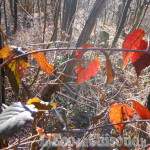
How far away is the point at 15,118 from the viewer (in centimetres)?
33

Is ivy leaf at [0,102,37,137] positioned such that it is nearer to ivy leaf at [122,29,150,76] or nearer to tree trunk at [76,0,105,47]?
ivy leaf at [122,29,150,76]

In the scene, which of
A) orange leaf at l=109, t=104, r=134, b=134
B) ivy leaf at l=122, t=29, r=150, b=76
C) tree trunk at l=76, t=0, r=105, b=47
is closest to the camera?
ivy leaf at l=122, t=29, r=150, b=76

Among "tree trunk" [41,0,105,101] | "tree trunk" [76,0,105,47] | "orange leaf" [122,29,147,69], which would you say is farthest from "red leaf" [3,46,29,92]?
"tree trunk" [76,0,105,47]

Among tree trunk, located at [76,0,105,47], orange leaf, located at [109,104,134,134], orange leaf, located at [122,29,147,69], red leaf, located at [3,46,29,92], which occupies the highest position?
tree trunk, located at [76,0,105,47]

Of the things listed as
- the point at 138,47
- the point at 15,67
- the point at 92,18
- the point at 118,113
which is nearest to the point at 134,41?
the point at 138,47

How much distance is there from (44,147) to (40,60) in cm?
31

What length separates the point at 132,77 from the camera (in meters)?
3.20

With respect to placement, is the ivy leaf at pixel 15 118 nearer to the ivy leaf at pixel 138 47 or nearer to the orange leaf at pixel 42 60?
the orange leaf at pixel 42 60

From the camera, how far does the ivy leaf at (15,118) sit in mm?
312

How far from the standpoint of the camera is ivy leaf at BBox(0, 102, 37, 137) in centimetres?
31

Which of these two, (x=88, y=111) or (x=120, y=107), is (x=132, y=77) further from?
(x=120, y=107)

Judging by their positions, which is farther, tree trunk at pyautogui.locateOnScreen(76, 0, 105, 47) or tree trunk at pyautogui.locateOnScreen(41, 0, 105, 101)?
tree trunk at pyautogui.locateOnScreen(76, 0, 105, 47)

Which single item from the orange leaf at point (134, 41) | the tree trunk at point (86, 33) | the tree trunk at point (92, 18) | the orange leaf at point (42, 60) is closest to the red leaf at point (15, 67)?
the orange leaf at point (42, 60)

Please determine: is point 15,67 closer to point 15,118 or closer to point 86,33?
point 15,118
